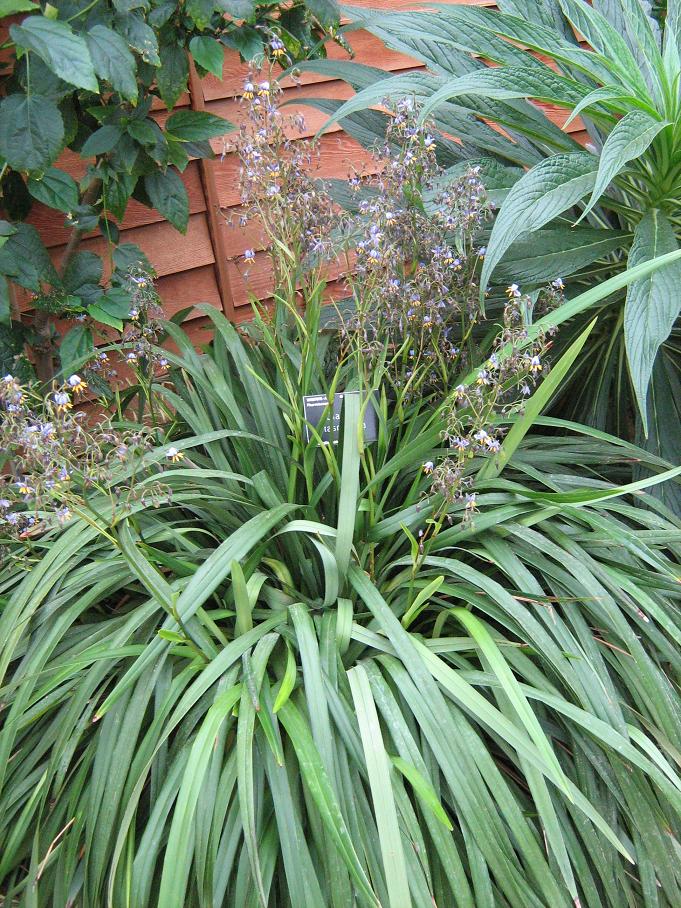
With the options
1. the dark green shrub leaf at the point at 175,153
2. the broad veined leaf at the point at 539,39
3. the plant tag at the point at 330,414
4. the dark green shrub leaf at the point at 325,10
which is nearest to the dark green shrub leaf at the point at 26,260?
the dark green shrub leaf at the point at 175,153

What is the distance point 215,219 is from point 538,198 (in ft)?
3.95

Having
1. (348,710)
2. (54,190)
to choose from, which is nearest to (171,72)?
(54,190)

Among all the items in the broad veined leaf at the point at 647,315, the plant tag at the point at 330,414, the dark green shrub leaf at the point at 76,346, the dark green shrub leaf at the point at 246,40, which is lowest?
the plant tag at the point at 330,414

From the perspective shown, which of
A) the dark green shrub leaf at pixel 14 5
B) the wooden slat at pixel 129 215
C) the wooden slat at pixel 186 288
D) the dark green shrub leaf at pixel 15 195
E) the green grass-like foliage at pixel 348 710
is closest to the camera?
the green grass-like foliage at pixel 348 710

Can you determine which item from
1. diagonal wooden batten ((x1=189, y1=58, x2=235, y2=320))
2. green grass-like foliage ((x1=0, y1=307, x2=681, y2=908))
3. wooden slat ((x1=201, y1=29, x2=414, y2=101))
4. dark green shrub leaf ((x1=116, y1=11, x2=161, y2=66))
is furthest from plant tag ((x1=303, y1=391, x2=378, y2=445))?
wooden slat ((x1=201, y1=29, x2=414, y2=101))

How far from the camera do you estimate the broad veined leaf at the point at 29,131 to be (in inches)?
56.4

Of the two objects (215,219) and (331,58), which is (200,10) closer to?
(215,219)

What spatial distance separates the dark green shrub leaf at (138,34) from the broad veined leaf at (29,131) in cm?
21

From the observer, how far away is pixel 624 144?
1.15 m

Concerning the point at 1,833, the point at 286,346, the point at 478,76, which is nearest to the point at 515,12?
the point at 478,76

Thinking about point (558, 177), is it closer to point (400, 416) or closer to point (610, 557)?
point (400, 416)

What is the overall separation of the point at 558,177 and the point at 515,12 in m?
0.51

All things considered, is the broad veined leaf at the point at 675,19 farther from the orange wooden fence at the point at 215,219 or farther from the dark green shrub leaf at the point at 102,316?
the dark green shrub leaf at the point at 102,316

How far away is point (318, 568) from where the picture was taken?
4.44 ft
